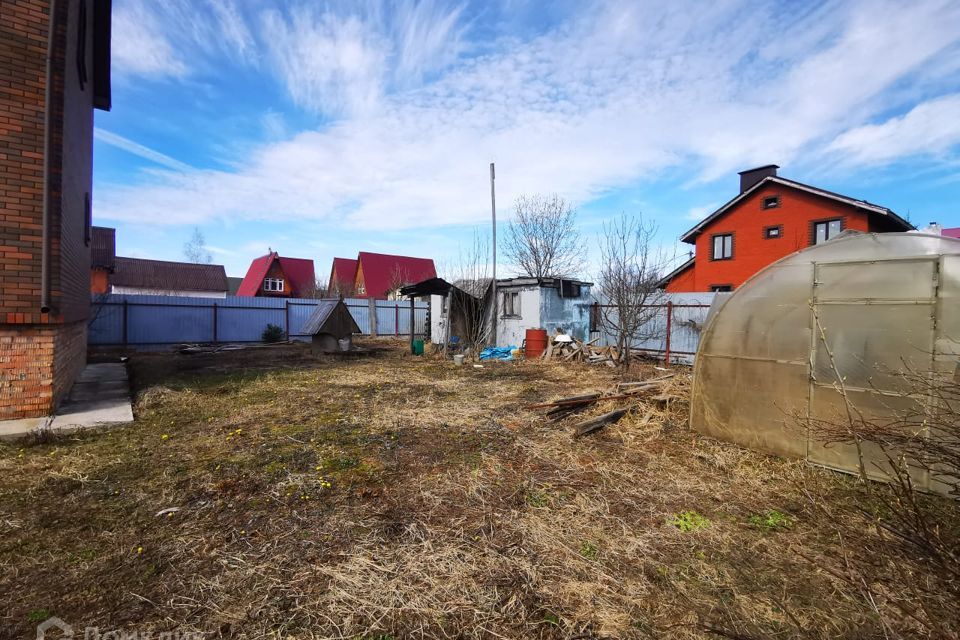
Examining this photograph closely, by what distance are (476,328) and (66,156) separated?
11904mm

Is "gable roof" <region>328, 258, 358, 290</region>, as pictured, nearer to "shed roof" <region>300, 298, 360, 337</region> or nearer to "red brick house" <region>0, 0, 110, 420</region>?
"shed roof" <region>300, 298, 360, 337</region>

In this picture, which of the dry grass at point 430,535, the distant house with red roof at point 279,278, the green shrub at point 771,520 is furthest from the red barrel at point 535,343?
the distant house with red roof at point 279,278

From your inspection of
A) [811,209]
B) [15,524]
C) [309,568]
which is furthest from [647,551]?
[811,209]

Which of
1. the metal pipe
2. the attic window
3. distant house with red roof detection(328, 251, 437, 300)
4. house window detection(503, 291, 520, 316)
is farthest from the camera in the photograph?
distant house with red roof detection(328, 251, 437, 300)

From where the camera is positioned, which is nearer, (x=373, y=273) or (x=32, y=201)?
(x=32, y=201)

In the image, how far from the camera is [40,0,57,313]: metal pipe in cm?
560

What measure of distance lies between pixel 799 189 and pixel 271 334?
28017mm

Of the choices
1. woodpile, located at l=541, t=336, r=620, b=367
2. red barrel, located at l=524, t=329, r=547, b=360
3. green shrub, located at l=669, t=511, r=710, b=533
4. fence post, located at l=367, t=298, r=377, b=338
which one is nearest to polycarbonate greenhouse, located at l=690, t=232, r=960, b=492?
green shrub, located at l=669, t=511, r=710, b=533

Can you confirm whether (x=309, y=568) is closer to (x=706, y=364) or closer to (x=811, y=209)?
(x=706, y=364)

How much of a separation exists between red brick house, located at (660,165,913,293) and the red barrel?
9.41 metres

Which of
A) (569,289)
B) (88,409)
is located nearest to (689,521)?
(88,409)

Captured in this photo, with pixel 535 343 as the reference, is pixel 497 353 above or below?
below

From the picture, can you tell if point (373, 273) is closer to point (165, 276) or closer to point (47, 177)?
point (165, 276)

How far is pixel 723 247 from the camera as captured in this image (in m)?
26.6
